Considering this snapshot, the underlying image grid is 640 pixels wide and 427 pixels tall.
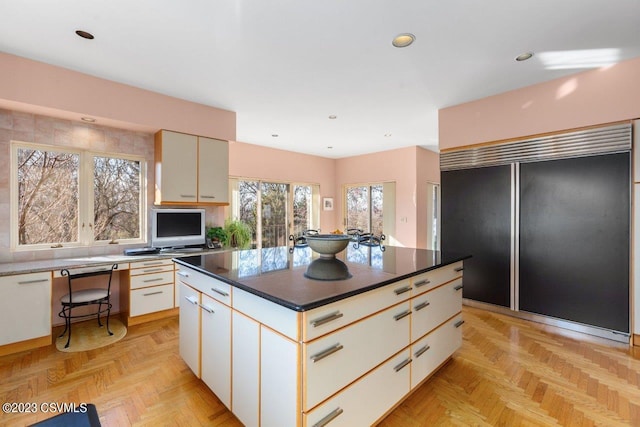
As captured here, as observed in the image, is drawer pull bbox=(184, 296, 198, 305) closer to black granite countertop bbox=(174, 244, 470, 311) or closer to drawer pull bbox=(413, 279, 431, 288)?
black granite countertop bbox=(174, 244, 470, 311)

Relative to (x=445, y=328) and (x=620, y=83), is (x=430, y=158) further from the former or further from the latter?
(x=445, y=328)

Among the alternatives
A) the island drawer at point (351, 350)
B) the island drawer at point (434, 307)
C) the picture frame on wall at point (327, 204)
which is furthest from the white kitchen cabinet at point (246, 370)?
the picture frame on wall at point (327, 204)

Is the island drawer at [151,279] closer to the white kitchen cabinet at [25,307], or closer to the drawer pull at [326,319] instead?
the white kitchen cabinet at [25,307]

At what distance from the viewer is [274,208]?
645cm

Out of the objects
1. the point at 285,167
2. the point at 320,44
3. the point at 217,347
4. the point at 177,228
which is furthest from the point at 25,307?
the point at 285,167

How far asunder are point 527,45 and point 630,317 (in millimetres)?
2796

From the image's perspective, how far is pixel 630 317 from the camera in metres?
2.75

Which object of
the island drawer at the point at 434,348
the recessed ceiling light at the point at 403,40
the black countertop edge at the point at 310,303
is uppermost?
the recessed ceiling light at the point at 403,40

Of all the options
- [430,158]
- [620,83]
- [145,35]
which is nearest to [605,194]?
[620,83]

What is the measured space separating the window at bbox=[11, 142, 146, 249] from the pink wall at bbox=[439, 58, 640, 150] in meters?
4.43

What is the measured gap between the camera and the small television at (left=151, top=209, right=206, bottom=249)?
373cm

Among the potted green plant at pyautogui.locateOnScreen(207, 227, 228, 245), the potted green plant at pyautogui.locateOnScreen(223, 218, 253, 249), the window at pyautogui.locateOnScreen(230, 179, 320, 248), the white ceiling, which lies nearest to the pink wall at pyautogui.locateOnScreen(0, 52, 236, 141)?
the white ceiling

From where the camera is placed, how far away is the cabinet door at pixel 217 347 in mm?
1711

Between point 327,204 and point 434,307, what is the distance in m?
5.47
